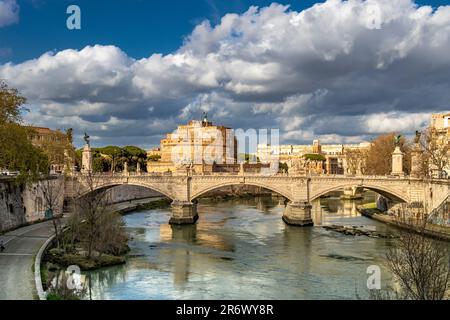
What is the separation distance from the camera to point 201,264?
2764 centimetres

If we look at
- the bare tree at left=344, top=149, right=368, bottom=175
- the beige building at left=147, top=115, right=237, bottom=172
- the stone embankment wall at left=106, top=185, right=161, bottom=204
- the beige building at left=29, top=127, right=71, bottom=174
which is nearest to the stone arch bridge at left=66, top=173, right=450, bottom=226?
the beige building at left=29, top=127, right=71, bottom=174

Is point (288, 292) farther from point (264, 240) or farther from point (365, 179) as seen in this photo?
point (365, 179)

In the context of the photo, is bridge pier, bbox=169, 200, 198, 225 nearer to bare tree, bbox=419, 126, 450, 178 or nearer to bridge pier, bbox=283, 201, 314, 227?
bridge pier, bbox=283, 201, 314, 227

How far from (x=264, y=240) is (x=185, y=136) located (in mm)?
64681

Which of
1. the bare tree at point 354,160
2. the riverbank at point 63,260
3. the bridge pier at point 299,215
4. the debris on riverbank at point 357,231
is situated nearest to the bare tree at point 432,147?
the debris on riverbank at point 357,231

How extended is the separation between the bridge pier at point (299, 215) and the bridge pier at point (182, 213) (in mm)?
8639

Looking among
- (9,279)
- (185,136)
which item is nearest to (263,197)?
(185,136)

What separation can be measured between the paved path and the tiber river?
316 centimetres

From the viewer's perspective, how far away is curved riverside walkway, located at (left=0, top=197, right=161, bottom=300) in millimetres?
17594

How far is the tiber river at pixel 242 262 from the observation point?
22.1m

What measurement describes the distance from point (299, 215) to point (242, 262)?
14.5 metres

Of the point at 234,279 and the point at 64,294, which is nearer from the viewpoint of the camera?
the point at 64,294

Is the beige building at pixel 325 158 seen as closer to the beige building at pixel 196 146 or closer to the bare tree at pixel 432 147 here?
the beige building at pixel 196 146
